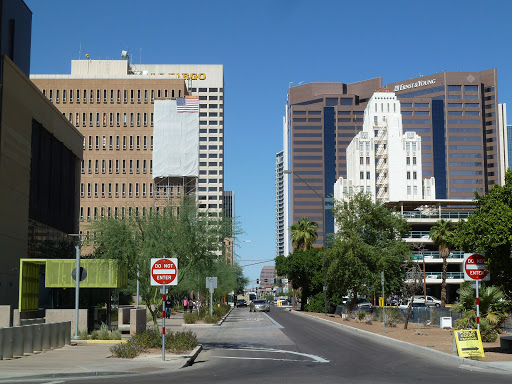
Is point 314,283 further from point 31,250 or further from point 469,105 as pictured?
point 469,105

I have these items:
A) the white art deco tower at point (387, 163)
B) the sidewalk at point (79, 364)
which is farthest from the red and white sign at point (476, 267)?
the white art deco tower at point (387, 163)

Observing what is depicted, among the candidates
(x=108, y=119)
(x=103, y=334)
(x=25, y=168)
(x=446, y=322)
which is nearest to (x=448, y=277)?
(x=446, y=322)

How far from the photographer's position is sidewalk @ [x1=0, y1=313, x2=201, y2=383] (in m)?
15.9

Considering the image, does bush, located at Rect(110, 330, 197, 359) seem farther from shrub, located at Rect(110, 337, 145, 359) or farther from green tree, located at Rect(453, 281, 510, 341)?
green tree, located at Rect(453, 281, 510, 341)

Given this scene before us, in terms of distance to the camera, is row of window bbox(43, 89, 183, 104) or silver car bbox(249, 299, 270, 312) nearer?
silver car bbox(249, 299, 270, 312)

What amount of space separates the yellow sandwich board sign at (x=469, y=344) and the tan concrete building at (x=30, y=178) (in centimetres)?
3331

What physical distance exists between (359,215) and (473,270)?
26.6 metres

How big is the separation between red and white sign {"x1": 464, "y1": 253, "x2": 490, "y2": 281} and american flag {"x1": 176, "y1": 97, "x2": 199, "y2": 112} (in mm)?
92155

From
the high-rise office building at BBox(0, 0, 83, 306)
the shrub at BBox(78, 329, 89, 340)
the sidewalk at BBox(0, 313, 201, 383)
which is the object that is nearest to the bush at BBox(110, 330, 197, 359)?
A: the sidewalk at BBox(0, 313, 201, 383)

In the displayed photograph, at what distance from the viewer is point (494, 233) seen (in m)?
18.5

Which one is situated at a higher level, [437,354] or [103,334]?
[437,354]

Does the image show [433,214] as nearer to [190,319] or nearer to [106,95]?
[190,319]

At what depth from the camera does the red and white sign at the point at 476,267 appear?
66.3 feet

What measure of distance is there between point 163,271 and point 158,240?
4.08 metres
